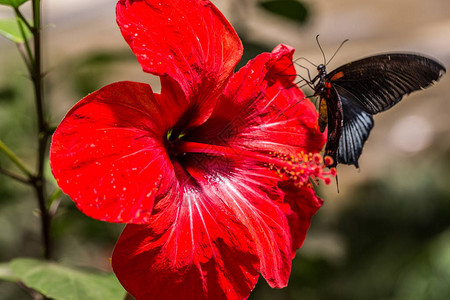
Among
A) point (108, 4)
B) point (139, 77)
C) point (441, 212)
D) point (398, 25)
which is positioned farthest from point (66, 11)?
point (441, 212)

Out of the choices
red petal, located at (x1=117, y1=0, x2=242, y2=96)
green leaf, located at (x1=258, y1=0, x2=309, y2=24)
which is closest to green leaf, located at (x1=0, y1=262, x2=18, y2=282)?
red petal, located at (x1=117, y1=0, x2=242, y2=96)

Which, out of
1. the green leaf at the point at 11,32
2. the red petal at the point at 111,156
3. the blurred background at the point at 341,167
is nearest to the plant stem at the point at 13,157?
the blurred background at the point at 341,167

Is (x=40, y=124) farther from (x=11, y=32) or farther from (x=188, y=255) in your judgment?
(x=188, y=255)

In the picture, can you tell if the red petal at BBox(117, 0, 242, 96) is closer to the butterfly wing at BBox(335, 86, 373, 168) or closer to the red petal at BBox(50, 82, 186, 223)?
the red petal at BBox(50, 82, 186, 223)

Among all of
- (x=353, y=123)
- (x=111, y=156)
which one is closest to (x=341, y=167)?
(x=353, y=123)

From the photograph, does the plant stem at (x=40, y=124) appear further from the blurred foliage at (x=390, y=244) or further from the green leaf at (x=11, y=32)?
the blurred foliage at (x=390, y=244)
